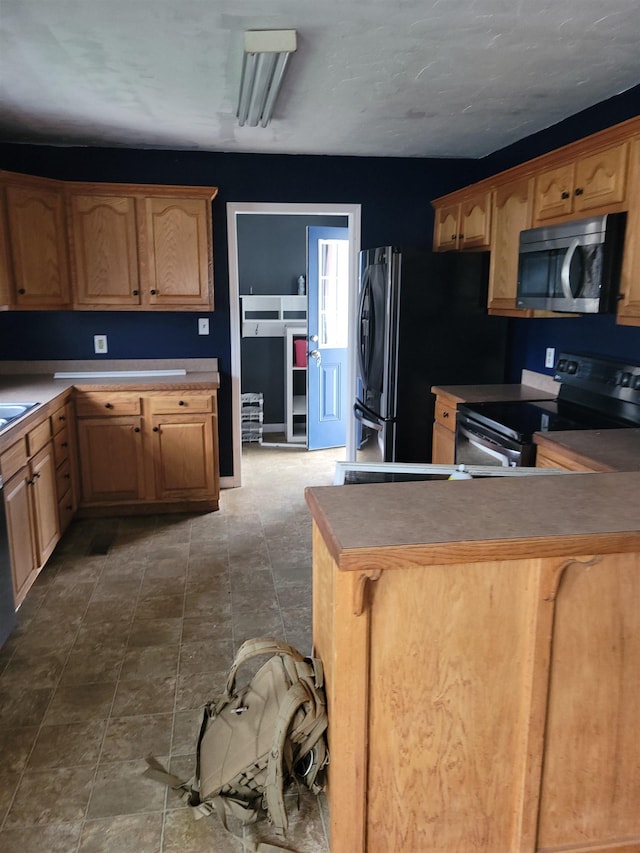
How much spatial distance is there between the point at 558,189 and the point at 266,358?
12.9ft

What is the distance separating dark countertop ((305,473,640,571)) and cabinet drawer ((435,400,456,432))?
1.91 m

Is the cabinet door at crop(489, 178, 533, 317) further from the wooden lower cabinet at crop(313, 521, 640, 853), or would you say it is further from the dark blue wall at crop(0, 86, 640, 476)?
the wooden lower cabinet at crop(313, 521, 640, 853)

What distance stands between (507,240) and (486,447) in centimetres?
123

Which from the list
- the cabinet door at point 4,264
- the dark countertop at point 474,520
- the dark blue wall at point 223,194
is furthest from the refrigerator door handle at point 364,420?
the dark countertop at point 474,520

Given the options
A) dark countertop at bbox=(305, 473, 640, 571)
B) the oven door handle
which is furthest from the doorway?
dark countertop at bbox=(305, 473, 640, 571)

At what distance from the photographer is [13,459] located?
2.79m

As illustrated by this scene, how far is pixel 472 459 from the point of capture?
326cm

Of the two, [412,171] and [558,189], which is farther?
[412,171]

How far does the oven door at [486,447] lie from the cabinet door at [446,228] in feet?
4.80

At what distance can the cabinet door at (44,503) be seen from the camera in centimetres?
312

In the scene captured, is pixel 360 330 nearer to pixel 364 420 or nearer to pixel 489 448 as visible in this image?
pixel 364 420

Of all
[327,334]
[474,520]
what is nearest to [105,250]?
[327,334]

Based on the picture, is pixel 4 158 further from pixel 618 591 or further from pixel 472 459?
pixel 618 591

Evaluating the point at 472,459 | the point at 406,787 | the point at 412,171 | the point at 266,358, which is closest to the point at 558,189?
the point at 472,459
